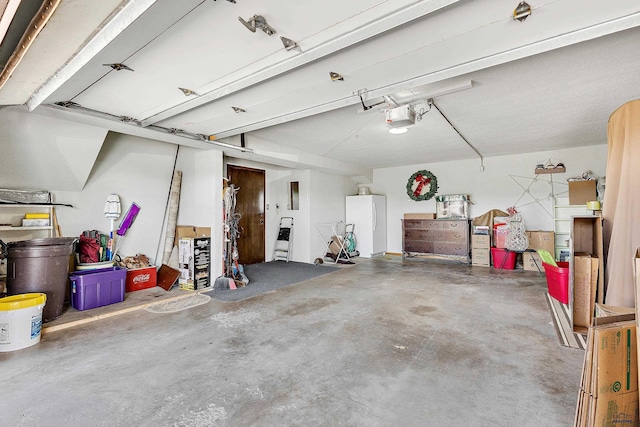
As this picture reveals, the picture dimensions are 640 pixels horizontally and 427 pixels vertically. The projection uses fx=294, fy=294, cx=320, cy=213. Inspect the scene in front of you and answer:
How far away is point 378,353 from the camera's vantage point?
8.14ft

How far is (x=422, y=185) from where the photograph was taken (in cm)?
758

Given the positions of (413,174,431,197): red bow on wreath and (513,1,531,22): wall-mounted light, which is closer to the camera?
(513,1,531,22): wall-mounted light

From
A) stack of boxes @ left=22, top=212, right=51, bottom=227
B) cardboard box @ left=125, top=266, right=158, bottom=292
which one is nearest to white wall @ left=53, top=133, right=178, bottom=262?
stack of boxes @ left=22, top=212, right=51, bottom=227

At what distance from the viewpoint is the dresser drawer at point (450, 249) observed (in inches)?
258

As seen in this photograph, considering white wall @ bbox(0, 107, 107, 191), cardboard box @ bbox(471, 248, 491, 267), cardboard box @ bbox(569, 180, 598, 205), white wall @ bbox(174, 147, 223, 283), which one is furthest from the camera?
cardboard box @ bbox(471, 248, 491, 267)

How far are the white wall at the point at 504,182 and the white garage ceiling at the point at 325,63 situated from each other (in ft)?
6.96

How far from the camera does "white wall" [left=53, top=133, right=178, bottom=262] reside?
410 cm

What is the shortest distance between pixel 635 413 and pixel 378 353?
150 centimetres

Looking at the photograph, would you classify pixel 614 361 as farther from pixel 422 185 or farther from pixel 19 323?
pixel 422 185

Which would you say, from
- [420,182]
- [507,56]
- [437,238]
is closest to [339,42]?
[507,56]

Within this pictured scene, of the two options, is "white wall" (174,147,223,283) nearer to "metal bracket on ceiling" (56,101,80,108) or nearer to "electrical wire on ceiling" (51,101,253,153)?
"electrical wire on ceiling" (51,101,253,153)

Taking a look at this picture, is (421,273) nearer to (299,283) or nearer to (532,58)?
(299,283)

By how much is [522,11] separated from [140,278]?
5211 mm

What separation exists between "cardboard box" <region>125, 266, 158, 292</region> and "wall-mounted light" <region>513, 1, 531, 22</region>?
5118mm
